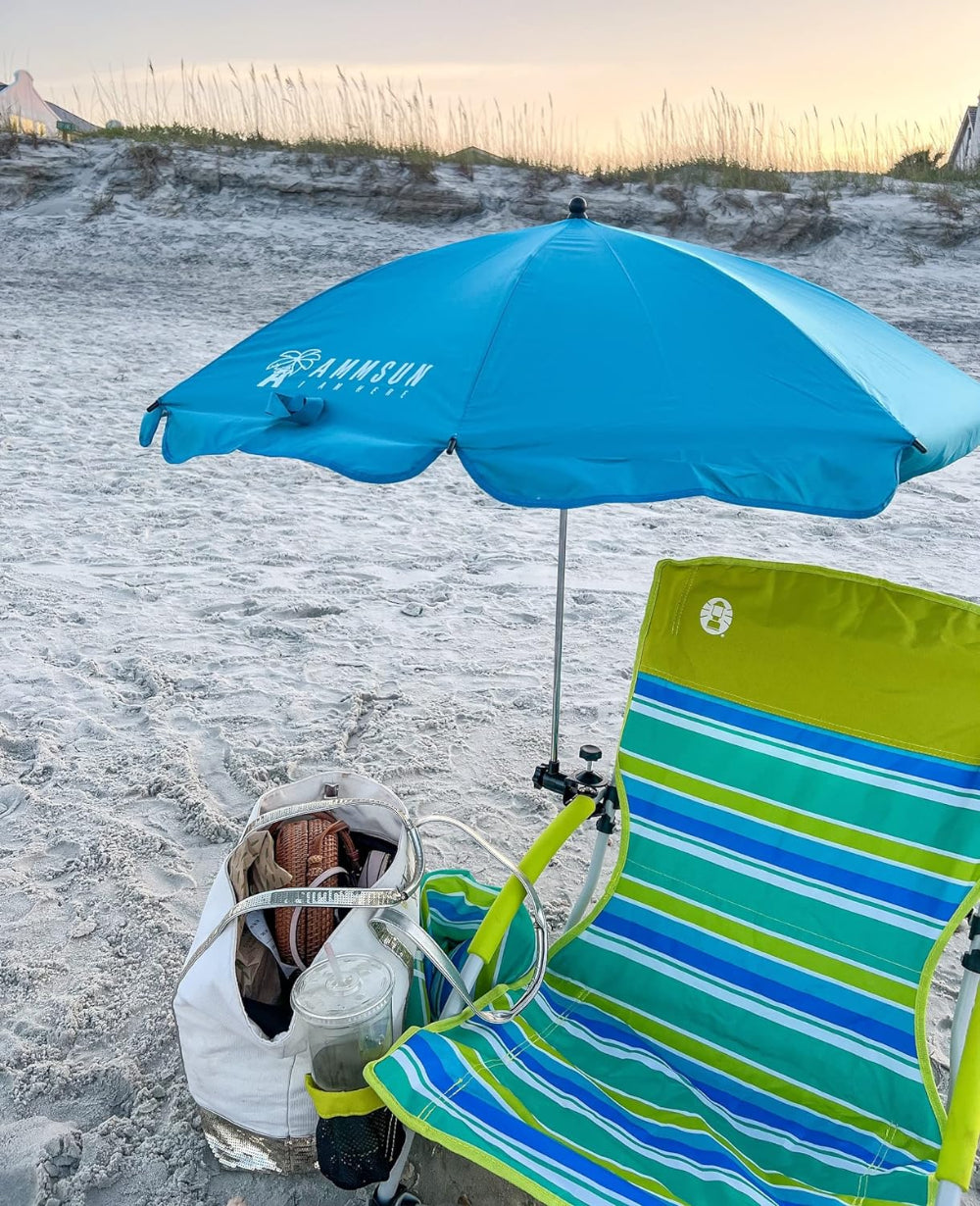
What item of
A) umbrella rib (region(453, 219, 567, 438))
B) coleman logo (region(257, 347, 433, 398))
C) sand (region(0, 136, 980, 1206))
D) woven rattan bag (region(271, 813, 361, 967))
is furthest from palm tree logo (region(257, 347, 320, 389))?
sand (region(0, 136, 980, 1206))

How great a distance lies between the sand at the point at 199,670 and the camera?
2.13m

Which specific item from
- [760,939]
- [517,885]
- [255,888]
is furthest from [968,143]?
[255,888]

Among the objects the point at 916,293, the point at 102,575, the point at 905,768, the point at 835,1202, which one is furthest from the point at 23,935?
the point at 916,293

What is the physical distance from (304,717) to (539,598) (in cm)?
140

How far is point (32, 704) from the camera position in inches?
141

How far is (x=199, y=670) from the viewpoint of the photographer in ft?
12.6

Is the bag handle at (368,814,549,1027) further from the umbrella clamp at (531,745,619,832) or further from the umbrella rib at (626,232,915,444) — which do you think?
the umbrella rib at (626,232,915,444)

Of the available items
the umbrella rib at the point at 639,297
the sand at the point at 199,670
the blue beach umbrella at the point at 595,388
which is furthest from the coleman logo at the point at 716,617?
the sand at the point at 199,670

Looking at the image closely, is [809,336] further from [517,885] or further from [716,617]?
[517,885]

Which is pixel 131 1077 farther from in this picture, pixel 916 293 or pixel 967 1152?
pixel 916 293

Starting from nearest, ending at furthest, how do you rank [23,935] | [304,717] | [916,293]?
[23,935] → [304,717] → [916,293]

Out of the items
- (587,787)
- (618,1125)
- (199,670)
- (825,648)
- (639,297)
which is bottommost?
(199,670)

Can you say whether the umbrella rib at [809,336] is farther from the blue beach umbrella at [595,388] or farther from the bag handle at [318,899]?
the bag handle at [318,899]

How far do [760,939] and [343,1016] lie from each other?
2.75 ft
